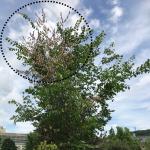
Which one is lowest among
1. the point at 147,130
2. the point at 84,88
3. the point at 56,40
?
the point at 84,88

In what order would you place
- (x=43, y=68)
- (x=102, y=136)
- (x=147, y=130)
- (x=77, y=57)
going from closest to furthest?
(x=43, y=68) → (x=77, y=57) → (x=102, y=136) → (x=147, y=130)

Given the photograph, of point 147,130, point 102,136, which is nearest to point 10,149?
point 102,136

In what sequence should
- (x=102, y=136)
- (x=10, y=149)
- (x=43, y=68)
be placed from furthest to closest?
(x=10, y=149) → (x=102, y=136) → (x=43, y=68)

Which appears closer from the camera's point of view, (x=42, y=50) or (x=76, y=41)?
(x=42, y=50)

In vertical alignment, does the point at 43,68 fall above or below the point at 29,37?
below

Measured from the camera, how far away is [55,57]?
885 inches

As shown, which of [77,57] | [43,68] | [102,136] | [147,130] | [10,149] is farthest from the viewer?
[147,130]

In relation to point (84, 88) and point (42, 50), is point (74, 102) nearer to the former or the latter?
point (84, 88)

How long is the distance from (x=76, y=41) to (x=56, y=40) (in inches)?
80.7

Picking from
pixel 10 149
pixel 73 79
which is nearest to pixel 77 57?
pixel 73 79

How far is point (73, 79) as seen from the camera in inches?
940

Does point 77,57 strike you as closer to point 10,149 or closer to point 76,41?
point 76,41

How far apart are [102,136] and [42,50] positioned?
7007 millimetres

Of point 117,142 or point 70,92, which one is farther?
point 117,142
